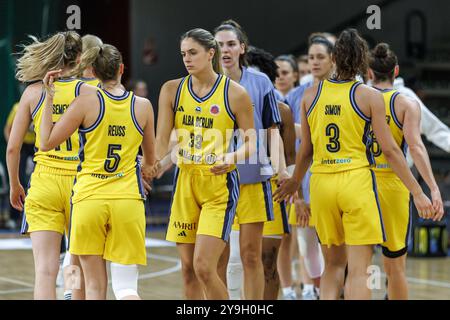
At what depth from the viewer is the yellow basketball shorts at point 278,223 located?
23.1 ft

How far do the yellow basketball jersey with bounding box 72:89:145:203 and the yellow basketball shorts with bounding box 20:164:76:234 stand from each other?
18.4 inches

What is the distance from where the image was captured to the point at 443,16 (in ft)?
61.6

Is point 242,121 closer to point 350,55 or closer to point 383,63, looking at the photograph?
point 350,55

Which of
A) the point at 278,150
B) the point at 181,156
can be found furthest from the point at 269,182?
the point at 181,156

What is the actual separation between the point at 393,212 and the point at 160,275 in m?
4.26

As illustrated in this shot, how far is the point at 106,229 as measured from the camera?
5.37 meters

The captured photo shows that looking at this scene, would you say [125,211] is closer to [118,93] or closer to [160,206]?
[118,93]

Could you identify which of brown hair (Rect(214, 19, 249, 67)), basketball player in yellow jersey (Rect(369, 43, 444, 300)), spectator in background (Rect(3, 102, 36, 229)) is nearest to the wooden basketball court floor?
spectator in background (Rect(3, 102, 36, 229))

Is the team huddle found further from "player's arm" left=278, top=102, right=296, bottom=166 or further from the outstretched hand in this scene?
"player's arm" left=278, top=102, right=296, bottom=166

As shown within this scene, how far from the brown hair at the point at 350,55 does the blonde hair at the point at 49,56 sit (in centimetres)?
161

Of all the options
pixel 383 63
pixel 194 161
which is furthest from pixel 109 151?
pixel 383 63

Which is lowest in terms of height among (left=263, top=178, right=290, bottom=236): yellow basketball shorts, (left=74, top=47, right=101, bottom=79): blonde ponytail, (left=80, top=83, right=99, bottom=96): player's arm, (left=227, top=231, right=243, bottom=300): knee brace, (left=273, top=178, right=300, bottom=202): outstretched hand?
(left=227, top=231, right=243, bottom=300): knee brace

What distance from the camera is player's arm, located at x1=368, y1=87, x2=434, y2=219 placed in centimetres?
571

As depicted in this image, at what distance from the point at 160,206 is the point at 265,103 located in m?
11.8
